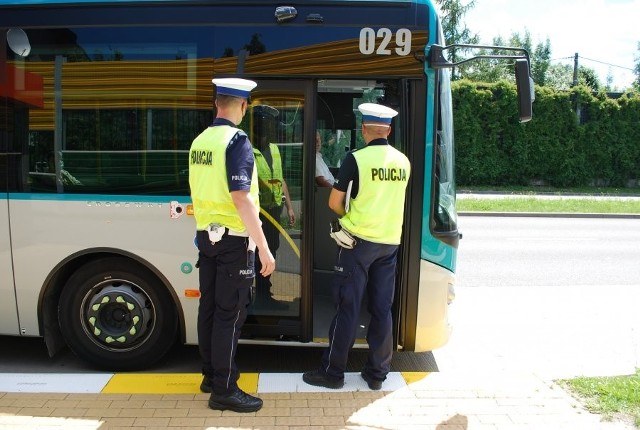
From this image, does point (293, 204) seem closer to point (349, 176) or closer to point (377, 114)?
point (349, 176)

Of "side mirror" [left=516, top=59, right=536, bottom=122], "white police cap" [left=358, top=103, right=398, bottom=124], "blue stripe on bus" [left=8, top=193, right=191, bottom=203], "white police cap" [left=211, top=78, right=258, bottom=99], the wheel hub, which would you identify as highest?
"side mirror" [left=516, top=59, right=536, bottom=122]

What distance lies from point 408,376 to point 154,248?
2.18m

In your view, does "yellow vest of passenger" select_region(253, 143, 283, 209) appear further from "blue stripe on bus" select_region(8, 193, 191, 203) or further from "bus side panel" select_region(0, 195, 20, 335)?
"bus side panel" select_region(0, 195, 20, 335)

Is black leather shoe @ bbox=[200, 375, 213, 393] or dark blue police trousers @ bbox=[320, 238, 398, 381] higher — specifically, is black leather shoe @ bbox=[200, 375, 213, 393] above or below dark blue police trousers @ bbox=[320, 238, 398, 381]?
below

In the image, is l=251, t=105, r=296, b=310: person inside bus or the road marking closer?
the road marking

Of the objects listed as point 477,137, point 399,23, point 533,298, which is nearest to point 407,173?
point 399,23

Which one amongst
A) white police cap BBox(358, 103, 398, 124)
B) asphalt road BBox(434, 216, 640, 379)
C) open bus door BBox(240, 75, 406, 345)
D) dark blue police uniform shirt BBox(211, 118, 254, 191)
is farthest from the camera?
asphalt road BBox(434, 216, 640, 379)

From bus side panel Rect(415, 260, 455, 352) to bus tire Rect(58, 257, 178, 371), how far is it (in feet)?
6.37

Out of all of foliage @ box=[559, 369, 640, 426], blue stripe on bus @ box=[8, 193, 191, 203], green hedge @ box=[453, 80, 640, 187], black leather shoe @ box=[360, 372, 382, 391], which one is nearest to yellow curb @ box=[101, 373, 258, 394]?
black leather shoe @ box=[360, 372, 382, 391]

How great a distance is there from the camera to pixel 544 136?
23922mm

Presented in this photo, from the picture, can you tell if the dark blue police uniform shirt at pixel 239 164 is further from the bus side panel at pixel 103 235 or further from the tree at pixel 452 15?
the tree at pixel 452 15

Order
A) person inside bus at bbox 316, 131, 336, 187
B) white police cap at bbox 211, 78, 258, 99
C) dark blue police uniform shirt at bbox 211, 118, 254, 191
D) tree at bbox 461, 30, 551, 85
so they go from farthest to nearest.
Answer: tree at bbox 461, 30, 551, 85 < person inside bus at bbox 316, 131, 336, 187 < white police cap at bbox 211, 78, 258, 99 < dark blue police uniform shirt at bbox 211, 118, 254, 191

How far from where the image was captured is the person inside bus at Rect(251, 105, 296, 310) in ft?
14.6

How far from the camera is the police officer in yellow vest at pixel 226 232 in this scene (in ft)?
11.3
